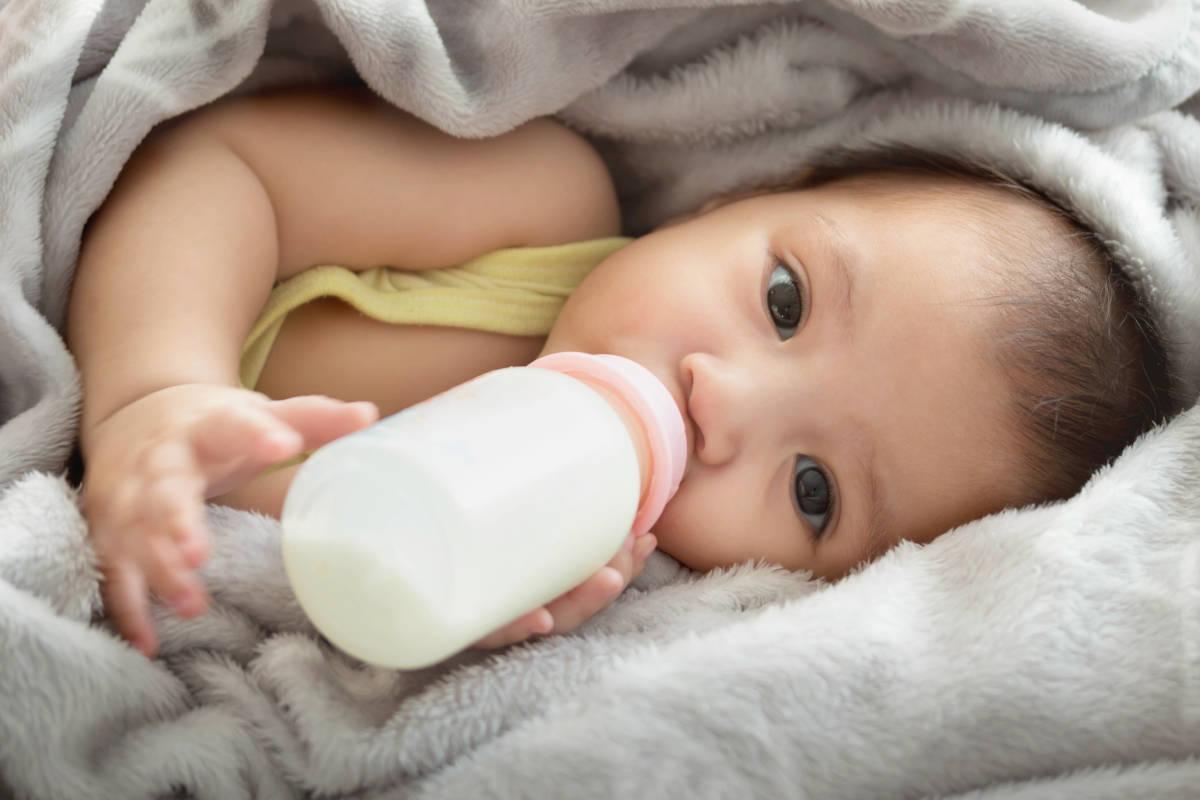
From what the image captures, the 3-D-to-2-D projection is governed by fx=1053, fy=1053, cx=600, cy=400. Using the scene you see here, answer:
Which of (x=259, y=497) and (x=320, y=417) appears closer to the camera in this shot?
(x=320, y=417)

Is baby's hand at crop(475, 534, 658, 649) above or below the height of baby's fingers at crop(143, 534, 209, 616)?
below

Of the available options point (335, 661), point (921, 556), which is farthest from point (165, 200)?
point (921, 556)

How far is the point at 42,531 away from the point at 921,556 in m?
0.69

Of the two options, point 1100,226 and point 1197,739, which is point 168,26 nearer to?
point 1100,226

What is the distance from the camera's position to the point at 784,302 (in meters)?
1.03

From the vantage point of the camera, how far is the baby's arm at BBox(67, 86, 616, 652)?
710mm

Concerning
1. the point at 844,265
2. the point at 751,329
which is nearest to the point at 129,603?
the point at 751,329

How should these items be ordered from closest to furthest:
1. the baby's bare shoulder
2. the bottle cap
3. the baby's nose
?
the bottle cap
the baby's nose
the baby's bare shoulder

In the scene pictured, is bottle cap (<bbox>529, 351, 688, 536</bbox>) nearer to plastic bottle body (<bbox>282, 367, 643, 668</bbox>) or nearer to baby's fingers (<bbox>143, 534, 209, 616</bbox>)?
plastic bottle body (<bbox>282, 367, 643, 668</bbox>)

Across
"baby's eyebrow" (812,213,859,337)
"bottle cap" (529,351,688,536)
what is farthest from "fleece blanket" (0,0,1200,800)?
"baby's eyebrow" (812,213,859,337)

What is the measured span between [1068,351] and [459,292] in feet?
2.04

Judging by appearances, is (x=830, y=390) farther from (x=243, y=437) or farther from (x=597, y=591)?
(x=243, y=437)

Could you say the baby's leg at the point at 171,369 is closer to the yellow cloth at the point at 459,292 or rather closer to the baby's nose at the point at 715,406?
the yellow cloth at the point at 459,292

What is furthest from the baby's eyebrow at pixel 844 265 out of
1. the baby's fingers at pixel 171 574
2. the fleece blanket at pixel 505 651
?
the baby's fingers at pixel 171 574
